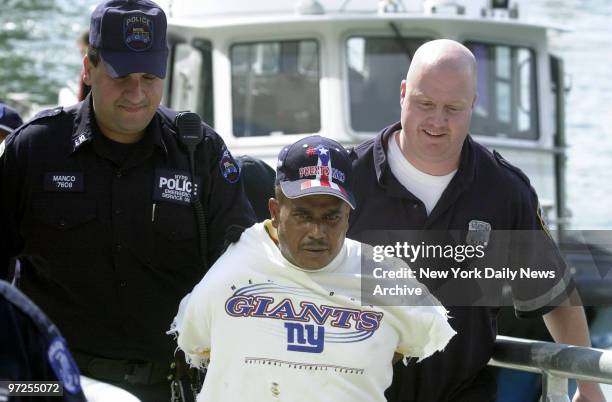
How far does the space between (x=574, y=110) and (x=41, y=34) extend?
438 inches

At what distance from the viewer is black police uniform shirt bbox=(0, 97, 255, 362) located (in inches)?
157

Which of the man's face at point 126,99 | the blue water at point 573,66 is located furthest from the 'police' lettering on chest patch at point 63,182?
the blue water at point 573,66

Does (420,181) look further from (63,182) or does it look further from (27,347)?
(27,347)

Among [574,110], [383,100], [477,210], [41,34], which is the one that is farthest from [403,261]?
[41,34]

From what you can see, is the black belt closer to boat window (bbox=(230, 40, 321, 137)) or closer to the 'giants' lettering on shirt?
the 'giants' lettering on shirt

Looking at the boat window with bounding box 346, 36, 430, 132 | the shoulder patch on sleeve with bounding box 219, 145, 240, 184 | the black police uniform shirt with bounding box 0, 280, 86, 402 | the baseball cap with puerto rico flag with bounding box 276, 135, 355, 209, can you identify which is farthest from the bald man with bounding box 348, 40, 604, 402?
the boat window with bounding box 346, 36, 430, 132

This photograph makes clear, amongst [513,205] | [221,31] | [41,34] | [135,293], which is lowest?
[135,293]

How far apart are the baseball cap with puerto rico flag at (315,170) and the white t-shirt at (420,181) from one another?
0.53 metres

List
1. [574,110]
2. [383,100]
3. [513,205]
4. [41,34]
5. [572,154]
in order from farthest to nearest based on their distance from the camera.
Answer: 1. [41,34]
2. [574,110]
3. [572,154]
4. [383,100]
5. [513,205]

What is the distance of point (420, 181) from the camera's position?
13.6 ft

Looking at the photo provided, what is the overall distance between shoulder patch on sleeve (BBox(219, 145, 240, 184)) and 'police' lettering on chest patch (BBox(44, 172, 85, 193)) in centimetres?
44

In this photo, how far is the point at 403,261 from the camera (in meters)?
3.86

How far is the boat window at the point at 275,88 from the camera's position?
→ 8.50 metres

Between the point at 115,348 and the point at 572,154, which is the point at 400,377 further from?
the point at 572,154
